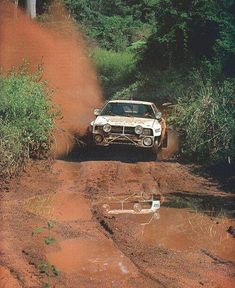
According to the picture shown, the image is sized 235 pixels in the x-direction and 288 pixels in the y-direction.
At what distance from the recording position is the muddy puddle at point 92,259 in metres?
5.54

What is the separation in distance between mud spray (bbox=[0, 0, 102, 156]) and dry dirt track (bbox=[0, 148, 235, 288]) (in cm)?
628

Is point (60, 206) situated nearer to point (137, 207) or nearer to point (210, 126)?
point (137, 207)

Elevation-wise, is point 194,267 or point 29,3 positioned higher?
point 29,3

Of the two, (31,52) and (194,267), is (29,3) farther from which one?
(194,267)

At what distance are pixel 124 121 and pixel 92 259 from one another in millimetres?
6048

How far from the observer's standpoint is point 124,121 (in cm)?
1172

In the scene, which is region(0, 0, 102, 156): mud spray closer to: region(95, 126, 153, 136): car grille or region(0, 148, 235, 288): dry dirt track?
region(95, 126, 153, 136): car grille

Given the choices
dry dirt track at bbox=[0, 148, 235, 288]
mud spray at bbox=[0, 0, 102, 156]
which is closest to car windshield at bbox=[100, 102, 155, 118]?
dry dirt track at bbox=[0, 148, 235, 288]

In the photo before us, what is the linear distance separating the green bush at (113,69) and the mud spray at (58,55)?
0.39 meters

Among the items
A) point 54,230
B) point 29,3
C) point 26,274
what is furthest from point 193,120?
point 29,3

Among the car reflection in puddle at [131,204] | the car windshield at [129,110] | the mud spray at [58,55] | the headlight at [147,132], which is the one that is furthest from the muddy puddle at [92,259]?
the mud spray at [58,55]

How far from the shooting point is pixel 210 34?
19516 millimetres

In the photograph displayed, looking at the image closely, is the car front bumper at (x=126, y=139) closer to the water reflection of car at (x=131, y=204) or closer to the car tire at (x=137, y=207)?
the water reflection of car at (x=131, y=204)

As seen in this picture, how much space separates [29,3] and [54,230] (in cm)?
1665
